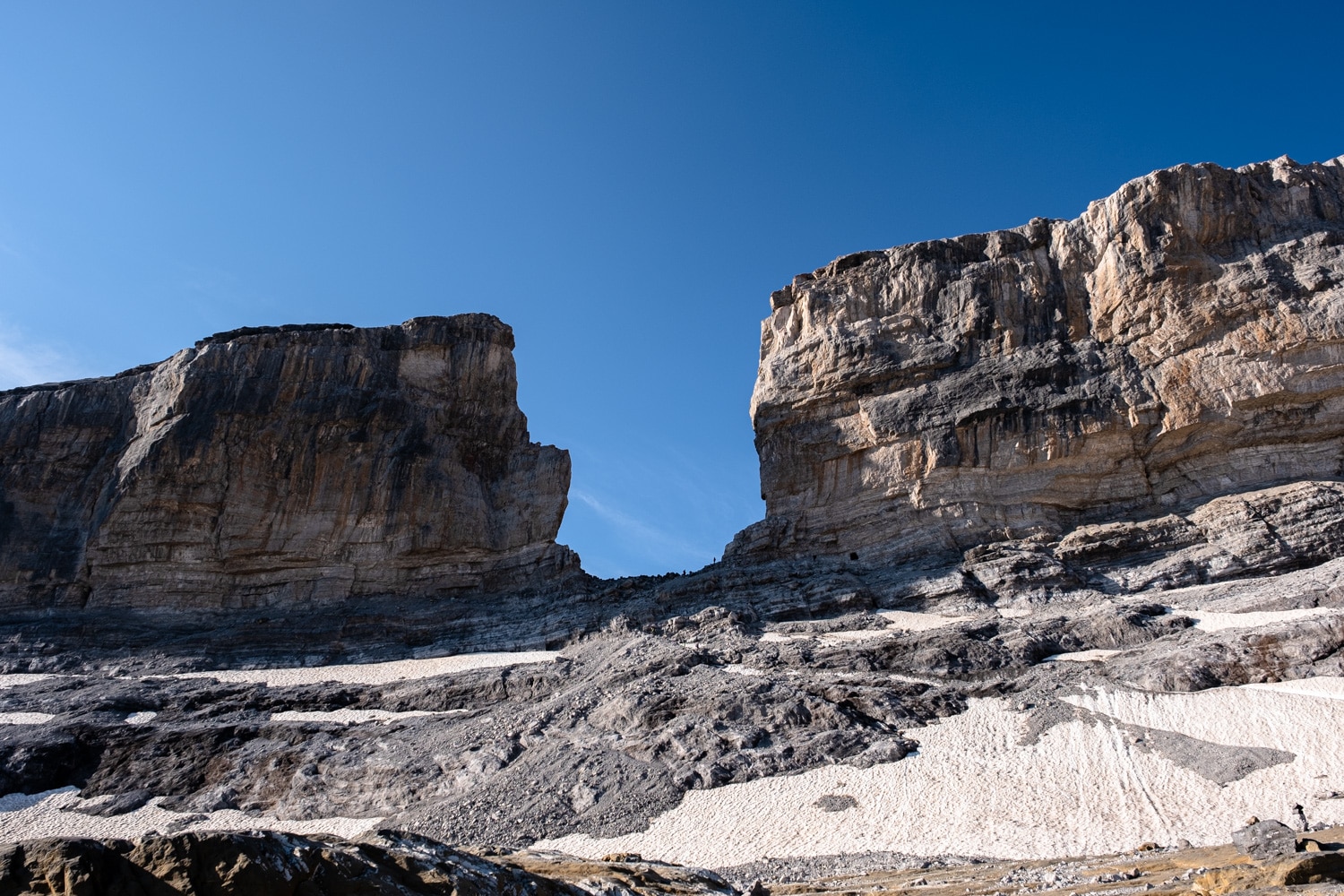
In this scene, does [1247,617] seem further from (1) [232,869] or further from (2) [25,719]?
(2) [25,719]

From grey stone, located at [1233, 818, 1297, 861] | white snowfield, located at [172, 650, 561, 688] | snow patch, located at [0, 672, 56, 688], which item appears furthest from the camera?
snow patch, located at [0, 672, 56, 688]

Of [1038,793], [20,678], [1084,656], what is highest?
[20,678]

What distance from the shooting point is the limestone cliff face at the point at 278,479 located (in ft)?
141

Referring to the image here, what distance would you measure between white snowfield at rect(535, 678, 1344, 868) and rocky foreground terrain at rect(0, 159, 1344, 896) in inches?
4.9

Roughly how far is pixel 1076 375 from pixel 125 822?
38555mm

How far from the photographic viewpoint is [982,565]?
118 ft

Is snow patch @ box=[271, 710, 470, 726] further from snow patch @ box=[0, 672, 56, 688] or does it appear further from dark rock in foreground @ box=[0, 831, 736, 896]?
dark rock in foreground @ box=[0, 831, 736, 896]

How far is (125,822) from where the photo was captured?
2764cm

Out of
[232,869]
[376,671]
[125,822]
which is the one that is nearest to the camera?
[232,869]

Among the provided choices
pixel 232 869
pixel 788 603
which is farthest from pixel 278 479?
pixel 232 869

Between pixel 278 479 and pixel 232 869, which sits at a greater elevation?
pixel 278 479

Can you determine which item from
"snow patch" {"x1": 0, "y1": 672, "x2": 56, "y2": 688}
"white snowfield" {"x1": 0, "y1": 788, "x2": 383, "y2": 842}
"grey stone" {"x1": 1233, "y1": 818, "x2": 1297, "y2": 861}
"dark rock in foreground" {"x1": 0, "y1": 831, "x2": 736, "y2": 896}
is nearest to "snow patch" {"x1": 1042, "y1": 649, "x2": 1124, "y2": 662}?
"grey stone" {"x1": 1233, "y1": 818, "x2": 1297, "y2": 861}

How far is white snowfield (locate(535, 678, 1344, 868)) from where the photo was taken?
67.5ft

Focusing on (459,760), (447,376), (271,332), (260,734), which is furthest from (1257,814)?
(271,332)
